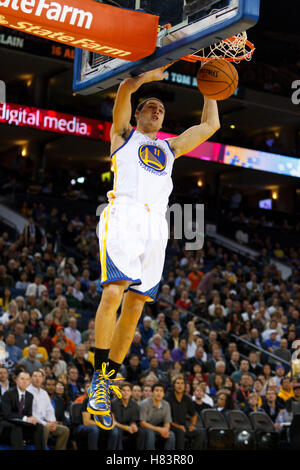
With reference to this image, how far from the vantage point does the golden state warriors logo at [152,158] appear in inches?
205

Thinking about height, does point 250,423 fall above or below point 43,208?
below

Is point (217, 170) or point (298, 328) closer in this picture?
point (298, 328)

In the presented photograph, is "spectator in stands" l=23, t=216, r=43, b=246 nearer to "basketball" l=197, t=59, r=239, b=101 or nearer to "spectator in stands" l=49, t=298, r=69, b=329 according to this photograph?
"spectator in stands" l=49, t=298, r=69, b=329

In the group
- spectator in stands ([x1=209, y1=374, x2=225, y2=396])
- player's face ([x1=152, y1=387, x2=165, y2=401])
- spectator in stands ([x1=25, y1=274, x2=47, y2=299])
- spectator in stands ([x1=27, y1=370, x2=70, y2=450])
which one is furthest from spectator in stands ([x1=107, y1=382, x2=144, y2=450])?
spectator in stands ([x1=25, y1=274, x2=47, y2=299])

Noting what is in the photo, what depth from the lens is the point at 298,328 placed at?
16734mm

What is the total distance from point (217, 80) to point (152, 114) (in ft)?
1.76

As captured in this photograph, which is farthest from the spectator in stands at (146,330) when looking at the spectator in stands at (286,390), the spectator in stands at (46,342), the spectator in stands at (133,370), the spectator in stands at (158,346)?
the spectator in stands at (286,390)

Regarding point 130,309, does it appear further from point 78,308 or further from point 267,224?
point 267,224

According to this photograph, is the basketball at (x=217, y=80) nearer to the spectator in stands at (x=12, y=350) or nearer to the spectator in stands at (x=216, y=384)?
the spectator in stands at (x=12, y=350)

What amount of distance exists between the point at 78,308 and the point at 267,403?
169 inches

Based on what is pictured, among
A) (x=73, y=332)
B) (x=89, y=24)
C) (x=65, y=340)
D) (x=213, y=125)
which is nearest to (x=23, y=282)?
(x=73, y=332)

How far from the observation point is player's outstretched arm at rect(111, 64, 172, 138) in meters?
5.10

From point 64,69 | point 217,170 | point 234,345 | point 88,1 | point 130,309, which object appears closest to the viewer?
point 88,1
